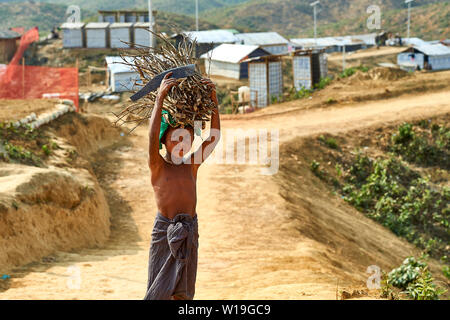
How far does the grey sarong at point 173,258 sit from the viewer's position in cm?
373

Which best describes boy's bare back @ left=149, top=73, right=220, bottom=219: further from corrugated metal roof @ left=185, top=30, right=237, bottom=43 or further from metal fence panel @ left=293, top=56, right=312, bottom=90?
corrugated metal roof @ left=185, top=30, right=237, bottom=43

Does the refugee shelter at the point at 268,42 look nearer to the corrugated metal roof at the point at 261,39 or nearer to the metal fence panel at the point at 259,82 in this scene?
the corrugated metal roof at the point at 261,39

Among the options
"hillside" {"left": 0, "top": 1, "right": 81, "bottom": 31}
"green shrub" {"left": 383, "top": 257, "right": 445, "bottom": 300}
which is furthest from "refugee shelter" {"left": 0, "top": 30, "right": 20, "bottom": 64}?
"green shrub" {"left": 383, "top": 257, "right": 445, "bottom": 300}

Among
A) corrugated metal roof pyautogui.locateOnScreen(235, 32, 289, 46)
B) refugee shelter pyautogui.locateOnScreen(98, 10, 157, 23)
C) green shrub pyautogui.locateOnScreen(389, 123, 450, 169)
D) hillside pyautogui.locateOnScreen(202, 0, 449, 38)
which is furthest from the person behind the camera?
hillside pyautogui.locateOnScreen(202, 0, 449, 38)

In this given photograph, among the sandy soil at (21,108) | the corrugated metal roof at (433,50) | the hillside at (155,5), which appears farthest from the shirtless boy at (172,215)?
the hillside at (155,5)

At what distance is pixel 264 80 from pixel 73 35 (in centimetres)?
2218

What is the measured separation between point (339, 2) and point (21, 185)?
86771 millimetres

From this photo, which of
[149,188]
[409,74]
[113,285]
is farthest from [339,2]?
[113,285]

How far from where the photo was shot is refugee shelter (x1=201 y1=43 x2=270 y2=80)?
3516 cm

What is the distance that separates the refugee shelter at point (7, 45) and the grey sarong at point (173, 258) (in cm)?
4069

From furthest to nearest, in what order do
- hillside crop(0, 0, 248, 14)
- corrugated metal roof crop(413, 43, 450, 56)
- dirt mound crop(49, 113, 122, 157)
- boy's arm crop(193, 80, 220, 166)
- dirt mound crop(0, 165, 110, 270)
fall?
hillside crop(0, 0, 248, 14) → corrugated metal roof crop(413, 43, 450, 56) → dirt mound crop(49, 113, 122, 157) → dirt mound crop(0, 165, 110, 270) → boy's arm crop(193, 80, 220, 166)

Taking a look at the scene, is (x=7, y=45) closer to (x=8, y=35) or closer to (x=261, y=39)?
(x=8, y=35)

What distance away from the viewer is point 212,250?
8508 millimetres
